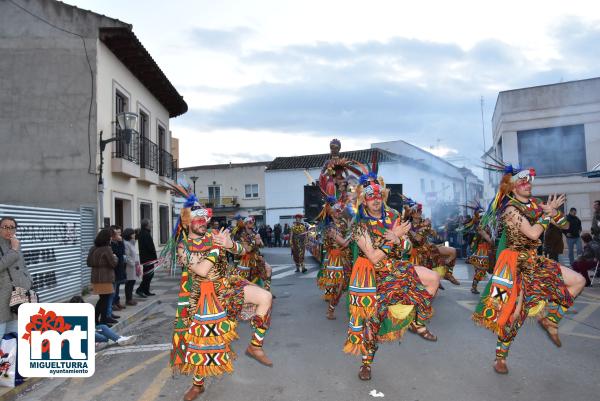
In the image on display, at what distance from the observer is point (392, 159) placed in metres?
36.1

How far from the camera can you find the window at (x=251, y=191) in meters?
46.7

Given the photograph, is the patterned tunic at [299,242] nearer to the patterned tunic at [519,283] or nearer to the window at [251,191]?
the patterned tunic at [519,283]

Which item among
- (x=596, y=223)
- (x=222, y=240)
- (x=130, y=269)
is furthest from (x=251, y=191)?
(x=222, y=240)

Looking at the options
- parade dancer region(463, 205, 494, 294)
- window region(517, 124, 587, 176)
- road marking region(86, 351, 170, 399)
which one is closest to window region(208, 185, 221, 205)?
window region(517, 124, 587, 176)

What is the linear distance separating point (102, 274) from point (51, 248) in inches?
118

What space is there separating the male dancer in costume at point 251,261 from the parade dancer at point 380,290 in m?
4.05

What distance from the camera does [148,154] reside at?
16984 mm

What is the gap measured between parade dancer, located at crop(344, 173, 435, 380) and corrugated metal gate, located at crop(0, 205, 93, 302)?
6.18 m

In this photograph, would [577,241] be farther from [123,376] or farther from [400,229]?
[123,376]

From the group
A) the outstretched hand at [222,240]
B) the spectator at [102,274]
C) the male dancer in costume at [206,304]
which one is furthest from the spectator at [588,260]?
the spectator at [102,274]

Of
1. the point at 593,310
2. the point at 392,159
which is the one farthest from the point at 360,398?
the point at 392,159

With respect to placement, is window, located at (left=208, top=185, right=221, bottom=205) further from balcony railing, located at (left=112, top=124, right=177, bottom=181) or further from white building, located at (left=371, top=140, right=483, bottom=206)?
balcony railing, located at (left=112, top=124, right=177, bottom=181)

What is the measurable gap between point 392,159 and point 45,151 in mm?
26936

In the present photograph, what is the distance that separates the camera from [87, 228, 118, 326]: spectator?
276 inches
